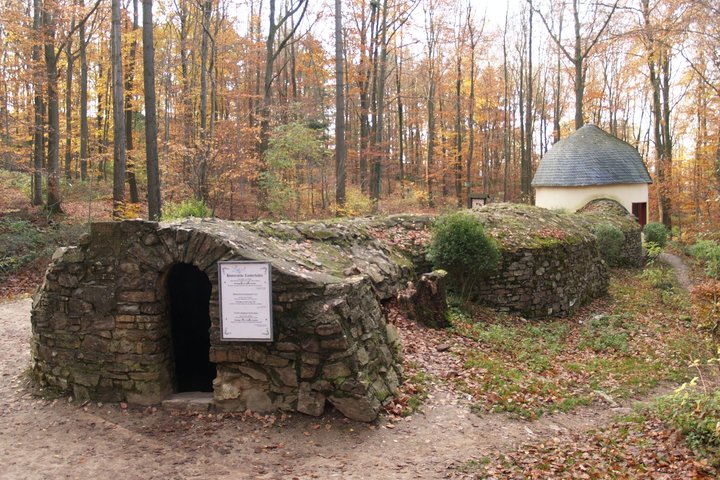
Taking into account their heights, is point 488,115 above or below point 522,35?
below

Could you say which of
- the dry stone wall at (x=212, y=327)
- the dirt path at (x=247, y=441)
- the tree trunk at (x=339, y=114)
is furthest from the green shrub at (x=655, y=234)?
the dry stone wall at (x=212, y=327)

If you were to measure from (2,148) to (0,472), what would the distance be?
16483mm

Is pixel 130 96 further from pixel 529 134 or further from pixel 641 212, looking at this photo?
pixel 641 212

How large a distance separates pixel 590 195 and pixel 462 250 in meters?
15.6

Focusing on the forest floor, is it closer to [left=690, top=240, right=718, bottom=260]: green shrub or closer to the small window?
[left=690, top=240, right=718, bottom=260]: green shrub

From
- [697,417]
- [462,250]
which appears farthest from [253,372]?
[462,250]

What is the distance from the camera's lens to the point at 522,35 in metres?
34.7

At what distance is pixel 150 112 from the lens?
1291 cm

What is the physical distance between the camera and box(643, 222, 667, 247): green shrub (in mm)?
22500

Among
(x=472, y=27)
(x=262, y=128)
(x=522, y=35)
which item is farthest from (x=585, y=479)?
(x=522, y=35)

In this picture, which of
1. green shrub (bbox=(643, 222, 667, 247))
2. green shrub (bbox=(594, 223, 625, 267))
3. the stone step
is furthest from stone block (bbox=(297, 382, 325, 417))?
green shrub (bbox=(643, 222, 667, 247))

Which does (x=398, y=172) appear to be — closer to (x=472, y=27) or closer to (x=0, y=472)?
(x=472, y=27)

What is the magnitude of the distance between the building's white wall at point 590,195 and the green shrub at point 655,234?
129 centimetres

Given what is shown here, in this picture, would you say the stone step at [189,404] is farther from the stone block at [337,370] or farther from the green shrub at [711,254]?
the green shrub at [711,254]
